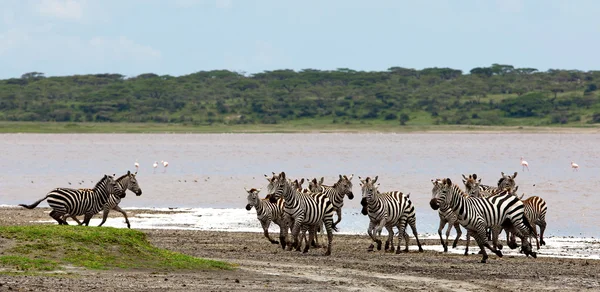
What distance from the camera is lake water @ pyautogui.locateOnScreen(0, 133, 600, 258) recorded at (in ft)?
103

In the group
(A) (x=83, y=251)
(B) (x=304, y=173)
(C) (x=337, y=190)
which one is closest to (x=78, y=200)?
(C) (x=337, y=190)

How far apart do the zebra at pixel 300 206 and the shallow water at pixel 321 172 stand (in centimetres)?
637

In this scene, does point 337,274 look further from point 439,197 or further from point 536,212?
point 536,212

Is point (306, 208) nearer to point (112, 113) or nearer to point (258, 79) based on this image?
point (112, 113)

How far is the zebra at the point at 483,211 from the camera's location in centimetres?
1959

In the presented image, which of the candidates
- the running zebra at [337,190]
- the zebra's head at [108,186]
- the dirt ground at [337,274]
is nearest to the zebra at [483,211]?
the dirt ground at [337,274]

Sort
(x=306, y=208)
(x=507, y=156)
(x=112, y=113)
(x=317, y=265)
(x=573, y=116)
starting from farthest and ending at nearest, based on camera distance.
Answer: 1. (x=112, y=113)
2. (x=573, y=116)
3. (x=507, y=156)
4. (x=306, y=208)
5. (x=317, y=265)

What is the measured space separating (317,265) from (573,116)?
112406 mm

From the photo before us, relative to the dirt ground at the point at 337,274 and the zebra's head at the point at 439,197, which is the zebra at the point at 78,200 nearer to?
the dirt ground at the point at 337,274

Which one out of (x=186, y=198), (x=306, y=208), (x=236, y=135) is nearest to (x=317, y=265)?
(x=306, y=208)

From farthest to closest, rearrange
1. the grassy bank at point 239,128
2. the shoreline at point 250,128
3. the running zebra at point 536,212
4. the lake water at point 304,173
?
the grassy bank at point 239,128
the shoreline at point 250,128
the lake water at point 304,173
the running zebra at point 536,212

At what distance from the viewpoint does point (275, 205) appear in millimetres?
22234

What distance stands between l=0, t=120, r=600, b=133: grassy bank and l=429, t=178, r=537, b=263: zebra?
103295 millimetres

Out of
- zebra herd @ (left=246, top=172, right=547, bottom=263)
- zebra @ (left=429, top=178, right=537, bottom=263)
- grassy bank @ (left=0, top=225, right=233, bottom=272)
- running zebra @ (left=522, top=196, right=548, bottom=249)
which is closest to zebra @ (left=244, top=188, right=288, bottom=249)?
zebra herd @ (left=246, top=172, right=547, bottom=263)
